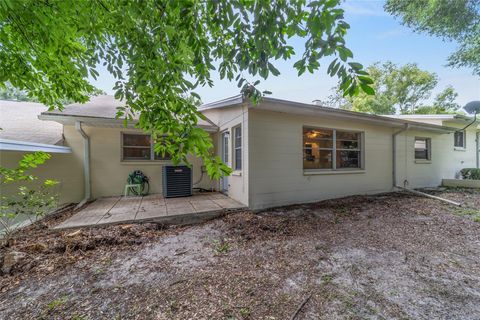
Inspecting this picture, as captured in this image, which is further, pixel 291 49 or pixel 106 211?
pixel 106 211

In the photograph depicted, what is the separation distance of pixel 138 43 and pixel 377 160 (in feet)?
26.1

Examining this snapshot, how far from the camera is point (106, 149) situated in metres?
6.25

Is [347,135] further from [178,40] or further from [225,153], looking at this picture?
[178,40]

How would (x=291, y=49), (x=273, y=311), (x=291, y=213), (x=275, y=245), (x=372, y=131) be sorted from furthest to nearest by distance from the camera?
(x=372, y=131)
(x=291, y=213)
(x=275, y=245)
(x=273, y=311)
(x=291, y=49)

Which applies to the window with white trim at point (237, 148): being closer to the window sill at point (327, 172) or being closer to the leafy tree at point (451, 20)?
the window sill at point (327, 172)

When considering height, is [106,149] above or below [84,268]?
above

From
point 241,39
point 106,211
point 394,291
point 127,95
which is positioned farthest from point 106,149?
point 394,291

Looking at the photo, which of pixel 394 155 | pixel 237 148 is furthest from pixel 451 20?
pixel 237 148

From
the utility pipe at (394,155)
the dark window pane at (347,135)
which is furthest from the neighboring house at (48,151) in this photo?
the utility pipe at (394,155)

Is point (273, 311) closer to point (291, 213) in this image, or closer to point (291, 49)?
point (291, 49)

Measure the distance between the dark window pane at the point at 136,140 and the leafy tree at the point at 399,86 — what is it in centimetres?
2205

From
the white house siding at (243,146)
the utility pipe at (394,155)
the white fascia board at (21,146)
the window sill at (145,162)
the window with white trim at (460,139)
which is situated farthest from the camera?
the window with white trim at (460,139)

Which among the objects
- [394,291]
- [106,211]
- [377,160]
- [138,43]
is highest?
[138,43]

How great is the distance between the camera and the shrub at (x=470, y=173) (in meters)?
9.51
